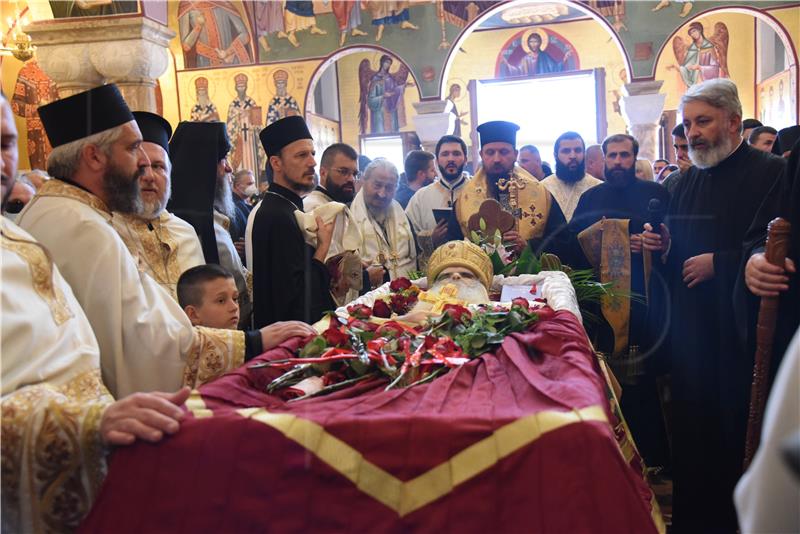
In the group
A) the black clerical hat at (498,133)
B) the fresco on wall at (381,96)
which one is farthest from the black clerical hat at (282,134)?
the fresco on wall at (381,96)

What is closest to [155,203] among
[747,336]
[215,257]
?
[215,257]

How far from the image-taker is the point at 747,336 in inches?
128

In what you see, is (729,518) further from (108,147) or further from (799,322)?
(108,147)

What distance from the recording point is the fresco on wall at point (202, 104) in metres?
14.0

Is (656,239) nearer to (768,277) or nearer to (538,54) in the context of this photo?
(768,277)

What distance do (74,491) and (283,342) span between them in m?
0.86

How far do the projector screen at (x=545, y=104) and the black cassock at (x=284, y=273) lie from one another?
16.3 metres

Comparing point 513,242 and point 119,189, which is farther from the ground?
point 119,189

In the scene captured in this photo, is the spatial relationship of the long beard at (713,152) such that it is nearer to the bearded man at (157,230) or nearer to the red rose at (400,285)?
the red rose at (400,285)

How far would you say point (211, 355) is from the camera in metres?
2.52

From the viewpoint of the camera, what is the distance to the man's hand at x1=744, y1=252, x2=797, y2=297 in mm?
2773

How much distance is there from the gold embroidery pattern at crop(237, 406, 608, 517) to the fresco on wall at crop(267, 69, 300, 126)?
41.0ft

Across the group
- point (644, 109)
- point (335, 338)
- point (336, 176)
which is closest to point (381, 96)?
point (644, 109)

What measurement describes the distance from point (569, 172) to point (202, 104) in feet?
29.1
